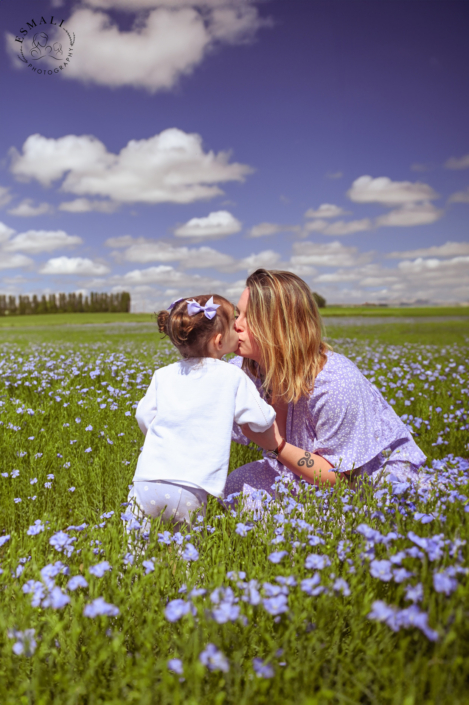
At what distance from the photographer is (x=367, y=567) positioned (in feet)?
6.44

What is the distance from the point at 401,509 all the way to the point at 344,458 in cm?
77

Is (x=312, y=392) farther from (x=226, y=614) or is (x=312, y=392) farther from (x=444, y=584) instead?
(x=226, y=614)

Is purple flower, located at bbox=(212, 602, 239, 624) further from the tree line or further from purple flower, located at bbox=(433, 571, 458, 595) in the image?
the tree line

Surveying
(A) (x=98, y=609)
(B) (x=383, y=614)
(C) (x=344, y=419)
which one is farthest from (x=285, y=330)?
(A) (x=98, y=609)

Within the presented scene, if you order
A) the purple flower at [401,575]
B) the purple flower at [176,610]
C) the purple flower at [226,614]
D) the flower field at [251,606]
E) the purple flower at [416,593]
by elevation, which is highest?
the purple flower at [401,575]

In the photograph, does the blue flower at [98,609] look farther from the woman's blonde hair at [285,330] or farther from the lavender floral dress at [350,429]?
the woman's blonde hair at [285,330]

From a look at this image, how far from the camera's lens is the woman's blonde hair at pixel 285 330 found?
11.1 feet

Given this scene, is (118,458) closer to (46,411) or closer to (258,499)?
(258,499)

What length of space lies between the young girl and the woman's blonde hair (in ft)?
1.40

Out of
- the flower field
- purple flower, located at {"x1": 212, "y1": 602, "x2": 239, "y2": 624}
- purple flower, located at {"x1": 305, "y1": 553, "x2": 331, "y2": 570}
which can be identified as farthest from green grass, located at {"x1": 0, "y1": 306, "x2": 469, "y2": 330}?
purple flower, located at {"x1": 212, "y1": 602, "x2": 239, "y2": 624}

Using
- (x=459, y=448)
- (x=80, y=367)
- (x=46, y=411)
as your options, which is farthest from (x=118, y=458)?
(x=80, y=367)

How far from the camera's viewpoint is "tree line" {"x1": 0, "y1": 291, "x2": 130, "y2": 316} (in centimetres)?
8444

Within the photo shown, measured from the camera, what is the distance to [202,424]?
9.79 feet

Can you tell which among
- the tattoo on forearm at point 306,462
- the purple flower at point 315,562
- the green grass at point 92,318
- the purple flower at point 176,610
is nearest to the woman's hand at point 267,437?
the tattoo on forearm at point 306,462
